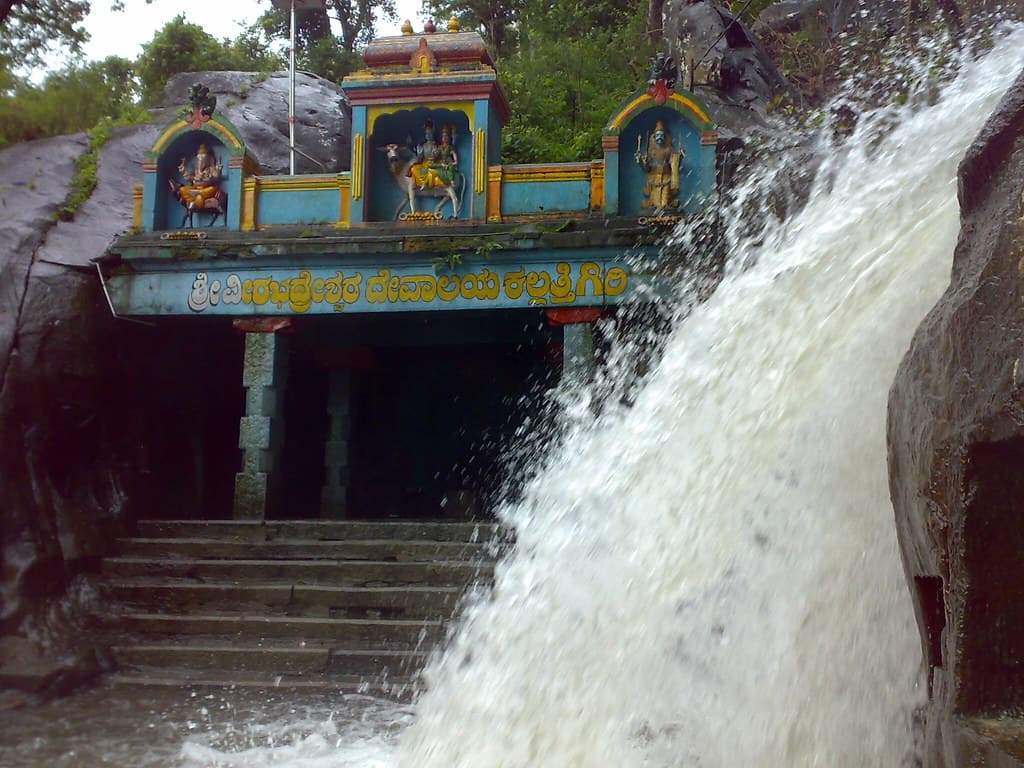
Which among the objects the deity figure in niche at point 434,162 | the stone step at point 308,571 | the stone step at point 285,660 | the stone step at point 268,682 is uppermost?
the deity figure in niche at point 434,162

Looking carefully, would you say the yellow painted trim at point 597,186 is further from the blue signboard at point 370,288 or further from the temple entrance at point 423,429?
the temple entrance at point 423,429

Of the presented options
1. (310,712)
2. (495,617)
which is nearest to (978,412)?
(495,617)

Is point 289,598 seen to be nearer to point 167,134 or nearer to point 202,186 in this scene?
point 202,186

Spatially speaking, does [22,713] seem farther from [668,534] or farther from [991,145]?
[991,145]

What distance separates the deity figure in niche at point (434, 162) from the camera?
9.71 meters

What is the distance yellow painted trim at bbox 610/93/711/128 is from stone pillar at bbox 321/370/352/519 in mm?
4225

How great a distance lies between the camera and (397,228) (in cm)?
939

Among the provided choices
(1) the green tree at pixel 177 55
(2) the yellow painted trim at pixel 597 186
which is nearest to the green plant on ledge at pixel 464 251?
(2) the yellow painted trim at pixel 597 186

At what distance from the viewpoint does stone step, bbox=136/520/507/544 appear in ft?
26.3

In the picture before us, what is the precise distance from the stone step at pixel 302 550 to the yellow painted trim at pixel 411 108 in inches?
173

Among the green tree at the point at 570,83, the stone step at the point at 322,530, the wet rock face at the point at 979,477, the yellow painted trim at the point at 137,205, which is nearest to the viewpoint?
the wet rock face at the point at 979,477

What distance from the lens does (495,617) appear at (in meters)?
4.29

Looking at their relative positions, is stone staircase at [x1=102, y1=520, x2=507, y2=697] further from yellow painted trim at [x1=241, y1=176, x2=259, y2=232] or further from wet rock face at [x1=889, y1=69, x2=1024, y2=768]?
wet rock face at [x1=889, y1=69, x2=1024, y2=768]

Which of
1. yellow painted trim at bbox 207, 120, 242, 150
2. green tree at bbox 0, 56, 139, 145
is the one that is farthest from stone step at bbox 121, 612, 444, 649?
green tree at bbox 0, 56, 139, 145
